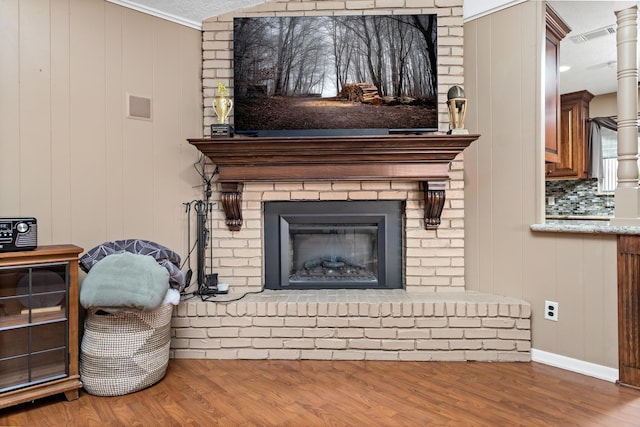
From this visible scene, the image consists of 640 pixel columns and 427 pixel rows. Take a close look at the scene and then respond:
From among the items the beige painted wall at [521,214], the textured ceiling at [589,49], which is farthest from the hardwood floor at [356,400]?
the textured ceiling at [589,49]

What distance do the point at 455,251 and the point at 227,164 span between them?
1719mm

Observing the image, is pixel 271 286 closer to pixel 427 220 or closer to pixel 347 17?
pixel 427 220

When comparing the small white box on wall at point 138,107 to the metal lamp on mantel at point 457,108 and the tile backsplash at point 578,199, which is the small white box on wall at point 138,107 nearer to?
the metal lamp on mantel at point 457,108

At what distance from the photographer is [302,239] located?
2.83 metres

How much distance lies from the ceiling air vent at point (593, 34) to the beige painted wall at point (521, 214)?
1052 mm

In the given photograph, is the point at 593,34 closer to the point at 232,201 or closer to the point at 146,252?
the point at 232,201

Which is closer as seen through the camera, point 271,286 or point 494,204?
point 494,204

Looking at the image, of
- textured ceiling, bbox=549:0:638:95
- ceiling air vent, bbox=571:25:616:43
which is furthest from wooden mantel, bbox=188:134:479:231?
ceiling air vent, bbox=571:25:616:43

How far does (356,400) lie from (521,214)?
1592 mm

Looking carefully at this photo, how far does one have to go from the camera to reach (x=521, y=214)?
7.94 ft

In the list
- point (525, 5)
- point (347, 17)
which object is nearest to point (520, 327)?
point (525, 5)

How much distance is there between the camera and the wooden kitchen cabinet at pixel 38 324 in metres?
1.75

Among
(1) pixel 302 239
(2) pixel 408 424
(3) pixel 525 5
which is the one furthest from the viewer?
(1) pixel 302 239

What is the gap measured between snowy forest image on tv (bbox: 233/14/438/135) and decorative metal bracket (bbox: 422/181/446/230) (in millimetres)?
389
